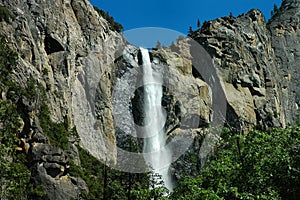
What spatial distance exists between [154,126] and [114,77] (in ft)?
24.6

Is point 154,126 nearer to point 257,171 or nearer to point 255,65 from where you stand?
point 255,65

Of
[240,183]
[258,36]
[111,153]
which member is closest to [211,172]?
[240,183]

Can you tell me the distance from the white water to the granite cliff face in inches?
34.6

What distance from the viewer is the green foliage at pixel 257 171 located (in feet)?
33.0

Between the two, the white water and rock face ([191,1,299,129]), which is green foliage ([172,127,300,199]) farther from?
rock face ([191,1,299,129])

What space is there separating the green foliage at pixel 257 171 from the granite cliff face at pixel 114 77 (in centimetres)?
1894

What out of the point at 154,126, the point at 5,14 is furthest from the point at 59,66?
the point at 154,126

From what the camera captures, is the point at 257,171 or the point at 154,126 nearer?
the point at 257,171

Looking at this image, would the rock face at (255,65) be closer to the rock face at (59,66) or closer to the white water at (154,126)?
the white water at (154,126)

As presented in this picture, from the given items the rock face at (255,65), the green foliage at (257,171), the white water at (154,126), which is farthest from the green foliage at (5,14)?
the green foliage at (257,171)

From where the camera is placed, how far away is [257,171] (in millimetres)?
10461

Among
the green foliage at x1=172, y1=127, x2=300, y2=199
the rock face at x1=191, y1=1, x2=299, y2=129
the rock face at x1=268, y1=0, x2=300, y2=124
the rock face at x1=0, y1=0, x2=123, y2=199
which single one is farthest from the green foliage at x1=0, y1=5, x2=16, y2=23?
the rock face at x1=268, y1=0, x2=300, y2=124

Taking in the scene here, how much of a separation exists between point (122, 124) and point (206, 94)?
1181 cm

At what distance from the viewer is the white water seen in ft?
145
